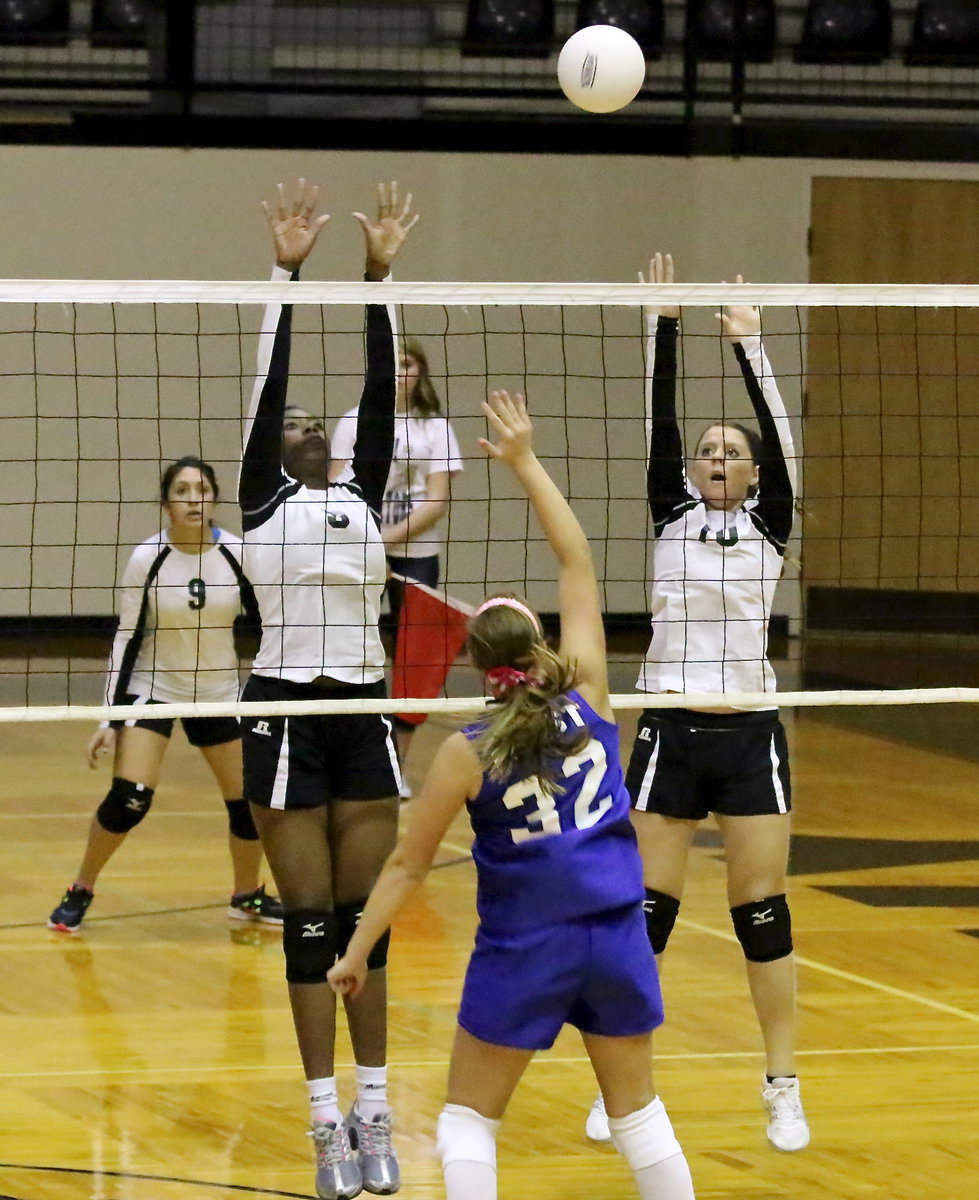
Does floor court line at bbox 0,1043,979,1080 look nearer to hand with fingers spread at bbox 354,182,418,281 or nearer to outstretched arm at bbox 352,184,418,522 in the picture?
outstretched arm at bbox 352,184,418,522

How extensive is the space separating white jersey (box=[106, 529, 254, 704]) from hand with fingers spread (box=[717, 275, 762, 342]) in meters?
2.23

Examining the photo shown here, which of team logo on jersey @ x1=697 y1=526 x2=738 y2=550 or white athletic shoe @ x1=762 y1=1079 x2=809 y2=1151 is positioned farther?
team logo on jersey @ x1=697 y1=526 x2=738 y2=550

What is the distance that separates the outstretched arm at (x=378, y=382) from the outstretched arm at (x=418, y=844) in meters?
1.25

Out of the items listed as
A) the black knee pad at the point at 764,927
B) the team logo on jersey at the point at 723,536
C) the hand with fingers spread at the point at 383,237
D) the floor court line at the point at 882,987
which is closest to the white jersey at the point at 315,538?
the hand with fingers spread at the point at 383,237

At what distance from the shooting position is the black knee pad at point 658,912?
4.83 meters

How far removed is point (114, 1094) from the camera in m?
5.08

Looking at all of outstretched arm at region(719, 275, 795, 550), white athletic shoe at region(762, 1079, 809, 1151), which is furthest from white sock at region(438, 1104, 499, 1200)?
outstretched arm at region(719, 275, 795, 550)

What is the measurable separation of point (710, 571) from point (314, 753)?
1.12 metres

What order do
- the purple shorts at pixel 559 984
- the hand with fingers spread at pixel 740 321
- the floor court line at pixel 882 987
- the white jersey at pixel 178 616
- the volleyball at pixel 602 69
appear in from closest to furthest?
the purple shorts at pixel 559 984 < the hand with fingers spread at pixel 740 321 < the floor court line at pixel 882 987 < the volleyball at pixel 602 69 < the white jersey at pixel 178 616

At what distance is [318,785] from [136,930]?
261cm

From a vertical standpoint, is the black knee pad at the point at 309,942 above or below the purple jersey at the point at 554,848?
below

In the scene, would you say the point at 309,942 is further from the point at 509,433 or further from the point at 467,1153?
the point at 509,433

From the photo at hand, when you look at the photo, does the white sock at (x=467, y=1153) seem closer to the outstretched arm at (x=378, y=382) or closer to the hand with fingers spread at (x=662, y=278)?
the outstretched arm at (x=378, y=382)

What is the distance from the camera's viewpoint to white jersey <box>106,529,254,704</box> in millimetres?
6586
